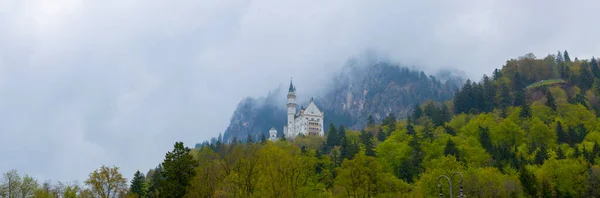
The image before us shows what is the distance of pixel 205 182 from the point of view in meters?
53.1

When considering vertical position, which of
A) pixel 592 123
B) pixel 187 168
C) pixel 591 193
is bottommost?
pixel 591 193

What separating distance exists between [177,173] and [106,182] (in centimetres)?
1049

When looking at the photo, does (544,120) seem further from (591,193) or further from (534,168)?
(591,193)

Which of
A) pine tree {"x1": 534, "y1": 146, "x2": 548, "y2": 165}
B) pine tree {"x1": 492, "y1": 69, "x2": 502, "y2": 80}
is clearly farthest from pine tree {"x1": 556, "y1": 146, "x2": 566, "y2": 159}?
pine tree {"x1": 492, "y1": 69, "x2": 502, "y2": 80}

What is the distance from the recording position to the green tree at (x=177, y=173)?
53.8m

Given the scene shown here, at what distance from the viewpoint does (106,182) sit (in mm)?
59719

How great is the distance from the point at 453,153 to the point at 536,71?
202 ft

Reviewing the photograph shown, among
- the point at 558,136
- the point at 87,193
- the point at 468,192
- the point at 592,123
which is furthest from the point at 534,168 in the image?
the point at 87,193

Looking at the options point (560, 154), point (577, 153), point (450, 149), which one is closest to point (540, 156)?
point (560, 154)

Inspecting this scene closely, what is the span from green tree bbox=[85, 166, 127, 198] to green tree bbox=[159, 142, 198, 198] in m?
7.93

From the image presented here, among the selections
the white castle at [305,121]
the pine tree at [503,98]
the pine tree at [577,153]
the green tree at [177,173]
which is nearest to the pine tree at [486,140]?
the pine tree at [577,153]

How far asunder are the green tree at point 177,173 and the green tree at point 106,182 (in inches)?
312

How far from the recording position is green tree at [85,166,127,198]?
59188 mm

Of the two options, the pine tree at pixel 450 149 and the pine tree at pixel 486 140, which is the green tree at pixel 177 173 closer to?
the pine tree at pixel 450 149
